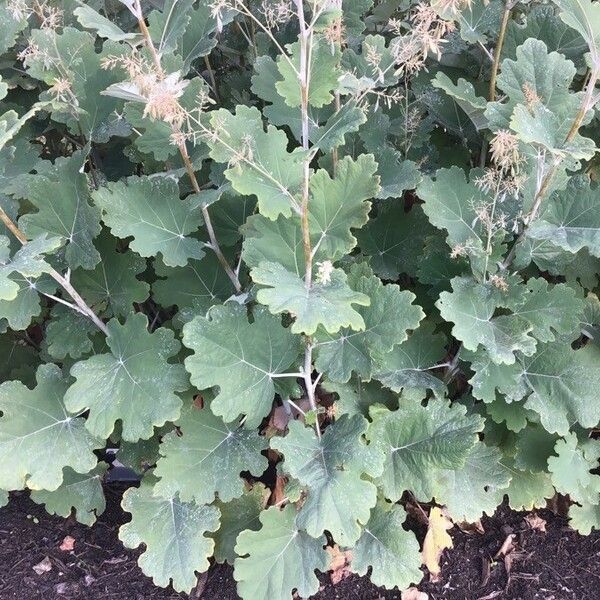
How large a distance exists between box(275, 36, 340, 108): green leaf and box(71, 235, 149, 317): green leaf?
0.66 metres

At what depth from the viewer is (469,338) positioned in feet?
4.49

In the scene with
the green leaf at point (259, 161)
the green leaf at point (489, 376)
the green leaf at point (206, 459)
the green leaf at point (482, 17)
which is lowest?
the green leaf at point (206, 459)

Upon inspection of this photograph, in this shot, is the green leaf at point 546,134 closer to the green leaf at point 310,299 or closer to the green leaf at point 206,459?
the green leaf at point 310,299

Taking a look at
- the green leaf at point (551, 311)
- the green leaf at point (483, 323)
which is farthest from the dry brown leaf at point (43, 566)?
the green leaf at point (551, 311)

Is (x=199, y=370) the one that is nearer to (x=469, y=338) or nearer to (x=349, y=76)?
(x=469, y=338)

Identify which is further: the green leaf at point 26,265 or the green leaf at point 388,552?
the green leaf at point 388,552

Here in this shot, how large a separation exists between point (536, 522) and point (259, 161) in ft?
4.41

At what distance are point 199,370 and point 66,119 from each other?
2.58ft

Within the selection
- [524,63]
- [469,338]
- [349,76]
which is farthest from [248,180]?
[524,63]

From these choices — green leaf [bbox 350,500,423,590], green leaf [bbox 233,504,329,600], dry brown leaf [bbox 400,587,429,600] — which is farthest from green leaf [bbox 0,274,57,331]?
dry brown leaf [bbox 400,587,429,600]

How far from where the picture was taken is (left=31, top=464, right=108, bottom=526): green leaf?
5.77 feet

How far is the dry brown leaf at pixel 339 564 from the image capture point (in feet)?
5.81

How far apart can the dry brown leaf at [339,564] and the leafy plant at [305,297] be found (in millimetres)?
213

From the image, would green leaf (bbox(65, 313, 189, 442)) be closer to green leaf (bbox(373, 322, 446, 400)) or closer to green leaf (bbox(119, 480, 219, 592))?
green leaf (bbox(119, 480, 219, 592))
